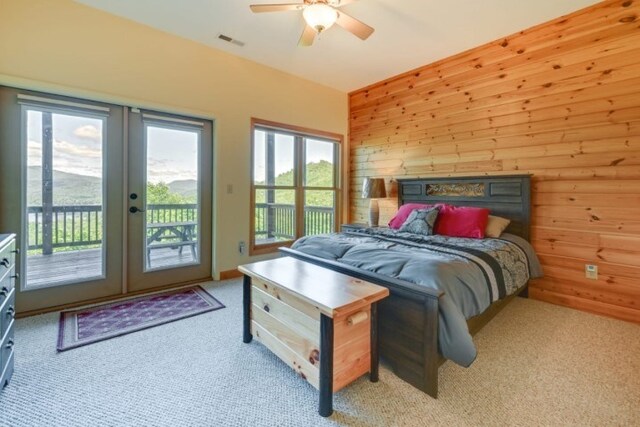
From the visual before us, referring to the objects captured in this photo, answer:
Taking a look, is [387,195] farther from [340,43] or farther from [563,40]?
[563,40]

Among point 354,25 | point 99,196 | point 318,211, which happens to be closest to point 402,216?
point 318,211

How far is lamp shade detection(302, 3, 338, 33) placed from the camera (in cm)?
221

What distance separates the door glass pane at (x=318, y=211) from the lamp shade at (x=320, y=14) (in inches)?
103

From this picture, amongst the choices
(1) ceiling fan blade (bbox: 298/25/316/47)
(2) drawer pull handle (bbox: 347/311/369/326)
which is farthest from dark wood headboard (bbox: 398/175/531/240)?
(2) drawer pull handle (bbox: 347/311/369/326)

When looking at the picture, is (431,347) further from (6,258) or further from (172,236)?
(172,236)

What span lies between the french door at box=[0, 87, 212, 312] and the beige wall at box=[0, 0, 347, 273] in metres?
0.17

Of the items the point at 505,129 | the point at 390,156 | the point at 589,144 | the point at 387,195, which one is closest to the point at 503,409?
the point at 589,144

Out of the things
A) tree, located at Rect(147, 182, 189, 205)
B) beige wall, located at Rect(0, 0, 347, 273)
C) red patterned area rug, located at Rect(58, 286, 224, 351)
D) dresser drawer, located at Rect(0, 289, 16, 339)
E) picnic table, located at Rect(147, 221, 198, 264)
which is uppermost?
beige wall, located at Rect(0, 0, 347, 273)

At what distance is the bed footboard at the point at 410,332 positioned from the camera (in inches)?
62.9

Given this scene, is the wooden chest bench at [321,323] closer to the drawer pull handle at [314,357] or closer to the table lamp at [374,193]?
the drawer pull handle at [314,357]

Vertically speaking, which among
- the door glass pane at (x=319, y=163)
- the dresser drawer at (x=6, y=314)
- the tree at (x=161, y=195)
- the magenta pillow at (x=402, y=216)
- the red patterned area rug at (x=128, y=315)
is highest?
the door glass pane at (x=319, y=163)

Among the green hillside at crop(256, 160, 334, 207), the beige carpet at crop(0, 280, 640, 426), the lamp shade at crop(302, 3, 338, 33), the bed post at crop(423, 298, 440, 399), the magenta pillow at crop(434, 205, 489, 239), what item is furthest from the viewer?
the green hillside at crop(256, 160, 334, 207)

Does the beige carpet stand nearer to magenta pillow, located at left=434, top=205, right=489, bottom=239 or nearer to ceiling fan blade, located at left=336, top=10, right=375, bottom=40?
magenta pillow, located at left=434, top=205, right=489, bottom=239

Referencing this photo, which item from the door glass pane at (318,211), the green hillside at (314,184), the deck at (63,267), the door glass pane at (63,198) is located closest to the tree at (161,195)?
the door glass pane at (63,198)
